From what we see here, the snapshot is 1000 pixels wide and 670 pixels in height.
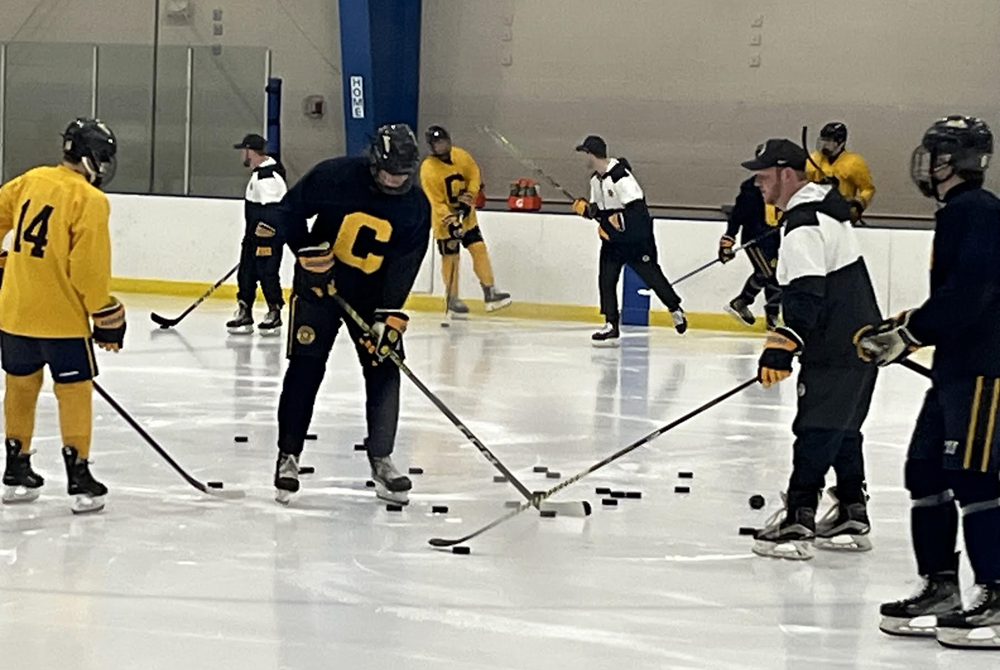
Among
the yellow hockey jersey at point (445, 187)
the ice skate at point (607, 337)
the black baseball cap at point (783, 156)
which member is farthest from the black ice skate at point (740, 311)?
the black baseball cap at point (783, 156)

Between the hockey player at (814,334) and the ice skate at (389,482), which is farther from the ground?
the hockey player at (814,334)

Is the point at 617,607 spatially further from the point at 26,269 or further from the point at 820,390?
the point at 26,269

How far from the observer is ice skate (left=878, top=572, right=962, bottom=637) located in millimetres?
3930

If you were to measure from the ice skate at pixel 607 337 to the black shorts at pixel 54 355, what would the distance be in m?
5.57

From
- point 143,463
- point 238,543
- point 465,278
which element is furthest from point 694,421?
point 465,278

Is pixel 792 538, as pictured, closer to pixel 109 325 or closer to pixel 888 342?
pixel 888 342

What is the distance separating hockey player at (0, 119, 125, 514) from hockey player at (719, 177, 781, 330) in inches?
226

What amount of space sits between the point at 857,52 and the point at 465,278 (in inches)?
141

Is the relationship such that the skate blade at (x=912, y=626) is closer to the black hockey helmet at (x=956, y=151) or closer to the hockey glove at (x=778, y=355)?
the hockey glove at (x=778, y=355)

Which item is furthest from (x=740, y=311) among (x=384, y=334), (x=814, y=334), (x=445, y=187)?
(x=814, y=334)

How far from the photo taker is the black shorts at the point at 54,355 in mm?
4863

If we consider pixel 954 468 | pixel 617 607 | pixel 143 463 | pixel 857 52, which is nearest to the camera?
pixel 954 468

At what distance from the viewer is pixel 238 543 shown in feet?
15.6

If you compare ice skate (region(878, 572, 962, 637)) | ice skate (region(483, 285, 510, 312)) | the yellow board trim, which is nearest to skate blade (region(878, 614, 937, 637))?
ice skate (region(878, 572, 962, 637))
